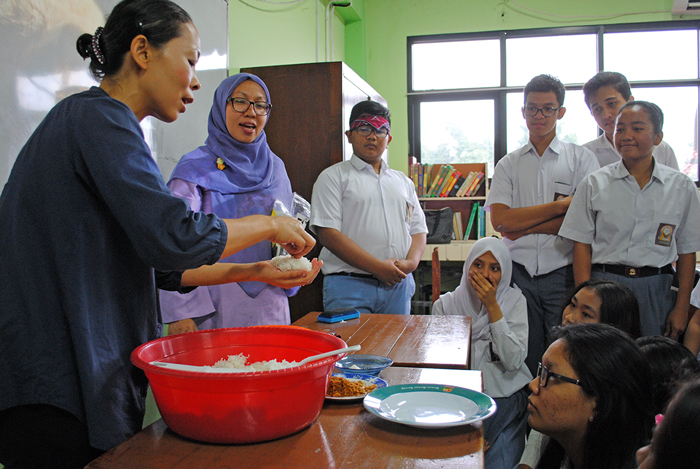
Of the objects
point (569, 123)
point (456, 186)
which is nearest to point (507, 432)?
point (456, 186)

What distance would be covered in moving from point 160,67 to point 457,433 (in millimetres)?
832

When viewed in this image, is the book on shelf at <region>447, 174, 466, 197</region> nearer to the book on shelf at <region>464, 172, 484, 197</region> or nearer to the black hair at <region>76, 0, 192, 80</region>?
the book on shelf at <region>464, 172, 484, 197</region>

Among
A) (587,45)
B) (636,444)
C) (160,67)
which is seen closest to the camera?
(160,67)

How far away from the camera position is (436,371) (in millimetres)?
1222

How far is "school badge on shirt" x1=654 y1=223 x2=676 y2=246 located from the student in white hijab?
2.00ft

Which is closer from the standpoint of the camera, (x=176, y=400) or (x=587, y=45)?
(x=176, y=400)

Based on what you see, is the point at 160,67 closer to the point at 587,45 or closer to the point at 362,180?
the point at 362,180

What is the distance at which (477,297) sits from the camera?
94.5 inches

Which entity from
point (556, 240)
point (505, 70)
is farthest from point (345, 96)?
point (505, 70)

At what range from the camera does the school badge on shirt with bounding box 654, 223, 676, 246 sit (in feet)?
7.09

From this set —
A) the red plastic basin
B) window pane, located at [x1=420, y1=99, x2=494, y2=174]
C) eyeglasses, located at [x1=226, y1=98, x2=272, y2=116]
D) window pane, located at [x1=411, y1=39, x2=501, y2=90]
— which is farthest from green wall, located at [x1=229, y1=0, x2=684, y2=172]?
the red plastic basin

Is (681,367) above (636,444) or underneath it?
above

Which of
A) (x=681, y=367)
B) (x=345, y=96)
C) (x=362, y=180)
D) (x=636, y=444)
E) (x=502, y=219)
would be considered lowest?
(x=636, y=444)

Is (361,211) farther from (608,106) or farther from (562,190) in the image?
(608,106)
